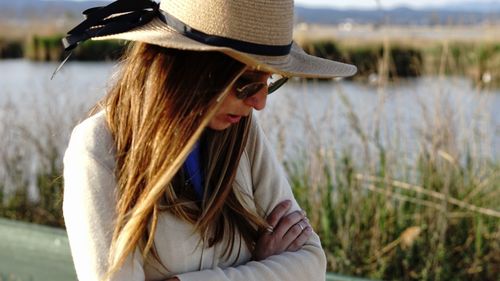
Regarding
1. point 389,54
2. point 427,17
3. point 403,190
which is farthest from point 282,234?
point 389,54

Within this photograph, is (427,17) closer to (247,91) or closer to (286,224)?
(286,224)

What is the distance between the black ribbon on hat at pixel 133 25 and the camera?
160 cm

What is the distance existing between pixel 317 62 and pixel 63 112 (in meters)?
3.75

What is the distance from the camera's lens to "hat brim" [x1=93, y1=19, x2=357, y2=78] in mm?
1542

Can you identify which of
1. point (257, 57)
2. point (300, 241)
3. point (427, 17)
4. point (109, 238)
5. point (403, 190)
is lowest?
point (403, 190)

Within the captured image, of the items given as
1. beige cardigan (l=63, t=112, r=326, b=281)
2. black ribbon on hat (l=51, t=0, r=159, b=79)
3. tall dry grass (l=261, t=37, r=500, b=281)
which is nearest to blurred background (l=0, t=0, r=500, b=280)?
tall dry grass (l=261, t=37, r=500, b=281)

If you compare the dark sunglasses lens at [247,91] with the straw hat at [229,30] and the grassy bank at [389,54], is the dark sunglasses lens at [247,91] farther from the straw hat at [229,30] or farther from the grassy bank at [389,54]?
the grassy bank at [389,54]

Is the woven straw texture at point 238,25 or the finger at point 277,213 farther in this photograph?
the finger at point 277,213

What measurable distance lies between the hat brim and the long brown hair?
28 millimetres

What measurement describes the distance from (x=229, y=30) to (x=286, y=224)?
480 mm

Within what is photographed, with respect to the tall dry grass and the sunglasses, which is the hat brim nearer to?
the sunglasses

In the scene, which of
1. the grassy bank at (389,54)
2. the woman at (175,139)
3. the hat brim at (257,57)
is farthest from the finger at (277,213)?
the grassy bank at (389,54)

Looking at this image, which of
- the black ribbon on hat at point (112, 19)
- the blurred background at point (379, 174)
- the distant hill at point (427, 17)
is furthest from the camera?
the distant hill at point (427, 17)

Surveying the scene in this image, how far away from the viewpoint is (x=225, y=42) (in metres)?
1.59
